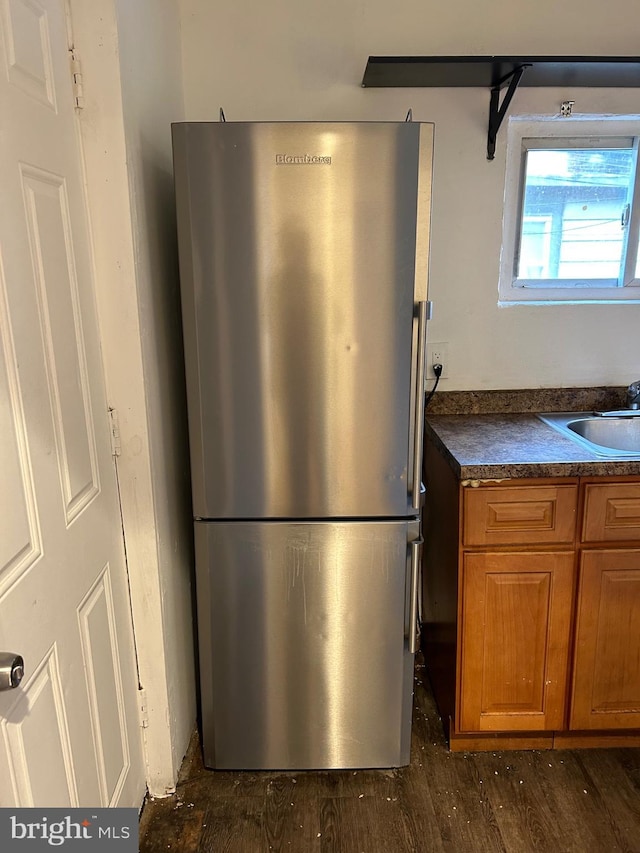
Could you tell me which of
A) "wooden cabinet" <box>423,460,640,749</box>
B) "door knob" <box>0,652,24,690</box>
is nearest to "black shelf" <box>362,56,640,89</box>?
"wooden cabinet" <box>423,460,640,749</box>

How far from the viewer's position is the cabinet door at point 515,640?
5.45ft

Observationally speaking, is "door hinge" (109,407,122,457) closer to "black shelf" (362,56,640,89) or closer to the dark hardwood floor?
the dark hardwood floor

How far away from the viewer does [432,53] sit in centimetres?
194

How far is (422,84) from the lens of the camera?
1932mm

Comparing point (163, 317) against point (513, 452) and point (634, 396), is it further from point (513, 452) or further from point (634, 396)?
point (634, 396)

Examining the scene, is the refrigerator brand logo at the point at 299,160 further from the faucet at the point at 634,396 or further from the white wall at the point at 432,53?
the faucet at the point at 634,396

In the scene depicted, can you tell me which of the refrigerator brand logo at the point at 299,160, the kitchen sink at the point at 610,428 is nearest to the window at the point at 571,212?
the kitchen sink at the point at 610,428

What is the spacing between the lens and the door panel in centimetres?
137

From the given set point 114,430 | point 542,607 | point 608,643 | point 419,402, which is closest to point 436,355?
point 419,402

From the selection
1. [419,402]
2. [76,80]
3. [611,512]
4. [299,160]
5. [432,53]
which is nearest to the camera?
[76,80]

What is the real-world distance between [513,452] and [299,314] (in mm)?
732

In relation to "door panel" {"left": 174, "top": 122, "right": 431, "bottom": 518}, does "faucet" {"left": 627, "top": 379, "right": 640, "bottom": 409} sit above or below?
below

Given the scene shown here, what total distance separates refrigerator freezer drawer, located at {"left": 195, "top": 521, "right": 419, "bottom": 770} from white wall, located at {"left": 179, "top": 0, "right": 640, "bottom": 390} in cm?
98

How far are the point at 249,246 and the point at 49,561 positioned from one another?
813mm
